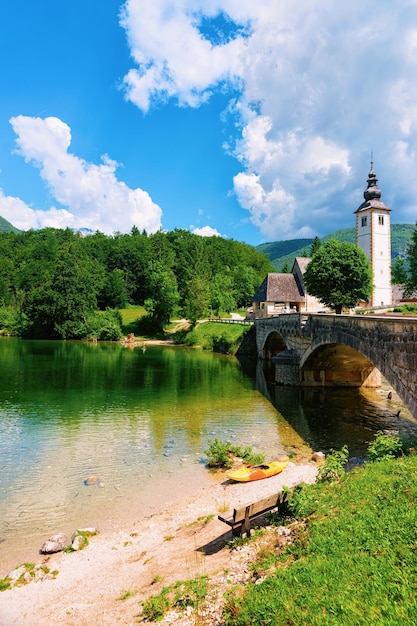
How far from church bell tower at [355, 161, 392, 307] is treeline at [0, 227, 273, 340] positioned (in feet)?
95.6

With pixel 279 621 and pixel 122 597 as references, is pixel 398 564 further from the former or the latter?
pixel 122 597

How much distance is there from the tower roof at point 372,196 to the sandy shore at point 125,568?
5977 centimetres

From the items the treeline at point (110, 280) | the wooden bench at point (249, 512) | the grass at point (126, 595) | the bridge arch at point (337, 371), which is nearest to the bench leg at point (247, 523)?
the wooden bench at point (249, 512)

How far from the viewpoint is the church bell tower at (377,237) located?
62.2 meters

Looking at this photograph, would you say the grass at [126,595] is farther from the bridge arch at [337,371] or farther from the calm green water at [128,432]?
the bridge arch at [337,371]

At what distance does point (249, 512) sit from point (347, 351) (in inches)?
828

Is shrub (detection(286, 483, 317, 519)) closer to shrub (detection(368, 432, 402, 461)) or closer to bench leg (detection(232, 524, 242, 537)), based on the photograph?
bench leg (detection(232, 524, 242, 537))

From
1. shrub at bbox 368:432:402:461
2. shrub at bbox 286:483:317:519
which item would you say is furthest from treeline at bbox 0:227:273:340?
shrub at bbox 286:483:317:519

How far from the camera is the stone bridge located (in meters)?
14.3

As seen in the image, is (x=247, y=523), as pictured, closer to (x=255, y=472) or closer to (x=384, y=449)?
(x=255, y=472)

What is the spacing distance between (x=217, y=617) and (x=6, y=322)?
3571 inches

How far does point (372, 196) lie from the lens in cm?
6462

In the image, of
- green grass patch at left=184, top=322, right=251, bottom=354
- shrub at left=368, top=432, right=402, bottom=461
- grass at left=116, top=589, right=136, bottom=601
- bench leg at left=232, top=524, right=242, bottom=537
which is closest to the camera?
grass at left=116, top=589, right=136, bottom=601

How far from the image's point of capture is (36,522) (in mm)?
12336
